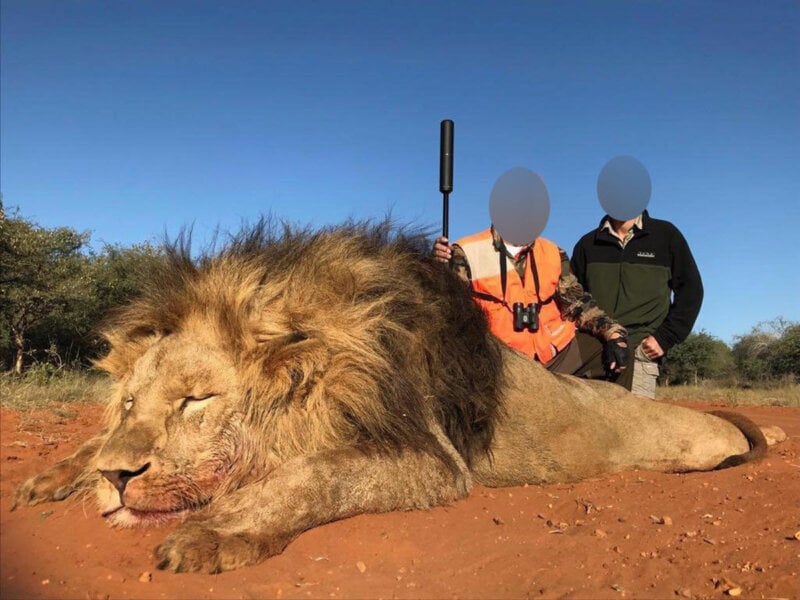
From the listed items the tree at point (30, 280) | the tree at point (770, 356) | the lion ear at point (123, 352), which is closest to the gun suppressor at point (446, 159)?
the lion ear at point (123, 352)

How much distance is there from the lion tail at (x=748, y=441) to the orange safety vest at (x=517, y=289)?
4.22 feet

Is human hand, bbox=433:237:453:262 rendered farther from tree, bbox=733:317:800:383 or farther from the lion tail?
tree, bbox=733:317:800:383

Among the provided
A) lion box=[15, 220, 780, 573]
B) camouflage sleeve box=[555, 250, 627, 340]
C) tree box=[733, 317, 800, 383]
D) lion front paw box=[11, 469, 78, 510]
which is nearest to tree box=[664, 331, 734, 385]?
tree box=[733, 317, 800, 383]

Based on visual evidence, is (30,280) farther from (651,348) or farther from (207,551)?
(207,551)

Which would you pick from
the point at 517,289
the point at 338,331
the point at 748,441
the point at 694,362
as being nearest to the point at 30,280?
the point at 517,289

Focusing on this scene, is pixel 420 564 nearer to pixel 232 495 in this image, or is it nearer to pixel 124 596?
pixel 232 495

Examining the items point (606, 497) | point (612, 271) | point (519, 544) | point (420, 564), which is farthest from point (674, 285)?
point (420, 564)

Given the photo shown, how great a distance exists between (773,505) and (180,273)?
10.3 feet

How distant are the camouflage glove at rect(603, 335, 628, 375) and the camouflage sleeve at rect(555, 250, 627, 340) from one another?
0.06 metres

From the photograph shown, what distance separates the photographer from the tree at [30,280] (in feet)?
36.8

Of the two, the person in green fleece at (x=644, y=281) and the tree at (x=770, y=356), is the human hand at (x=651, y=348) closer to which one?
the person in green fleece at (x=644, y=281)

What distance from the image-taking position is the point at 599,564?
2.55 m

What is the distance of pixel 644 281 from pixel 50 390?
6.16 m

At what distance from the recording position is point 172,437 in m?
2.81
